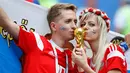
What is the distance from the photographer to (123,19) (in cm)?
375

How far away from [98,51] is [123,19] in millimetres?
2047

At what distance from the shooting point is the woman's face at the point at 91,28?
179 cm

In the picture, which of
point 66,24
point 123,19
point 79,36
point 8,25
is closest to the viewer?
point 8,25

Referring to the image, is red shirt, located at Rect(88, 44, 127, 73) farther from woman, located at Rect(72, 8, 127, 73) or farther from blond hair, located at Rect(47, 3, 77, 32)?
blond hair, located at Rect(47, 3, 77, 32)

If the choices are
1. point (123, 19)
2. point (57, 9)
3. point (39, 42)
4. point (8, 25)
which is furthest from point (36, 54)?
point (123, 19)

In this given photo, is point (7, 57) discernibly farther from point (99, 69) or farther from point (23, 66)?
point (99, 69)

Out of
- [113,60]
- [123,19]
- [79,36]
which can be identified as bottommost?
[113,60]

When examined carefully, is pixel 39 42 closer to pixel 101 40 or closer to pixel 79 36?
pixel 79 36

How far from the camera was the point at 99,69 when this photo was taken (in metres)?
1.73

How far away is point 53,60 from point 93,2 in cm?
212

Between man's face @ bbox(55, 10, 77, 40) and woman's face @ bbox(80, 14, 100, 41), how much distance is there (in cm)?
6

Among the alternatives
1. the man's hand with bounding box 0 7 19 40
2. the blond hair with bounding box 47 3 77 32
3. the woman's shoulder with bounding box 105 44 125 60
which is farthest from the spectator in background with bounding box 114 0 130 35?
the man's hand with bounding box 0 7 19 40

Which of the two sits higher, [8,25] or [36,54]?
[8,25]

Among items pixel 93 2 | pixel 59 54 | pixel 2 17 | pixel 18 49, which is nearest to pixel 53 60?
pixel 59 54
